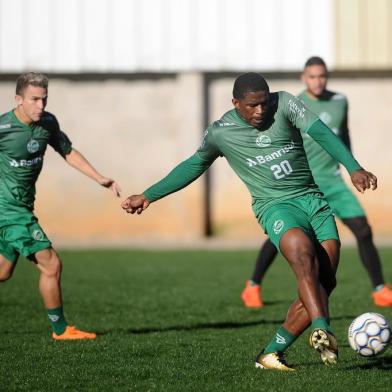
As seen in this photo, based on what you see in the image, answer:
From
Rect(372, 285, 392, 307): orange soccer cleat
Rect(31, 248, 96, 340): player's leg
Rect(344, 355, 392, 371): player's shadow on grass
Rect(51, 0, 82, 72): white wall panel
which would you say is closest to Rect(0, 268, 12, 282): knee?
Rect(31, 248, 96, 340): player's leg

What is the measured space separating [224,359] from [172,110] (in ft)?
43.8

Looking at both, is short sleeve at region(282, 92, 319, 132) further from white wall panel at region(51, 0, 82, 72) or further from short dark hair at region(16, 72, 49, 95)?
white wall panel at region(51, 0, 82, 72)

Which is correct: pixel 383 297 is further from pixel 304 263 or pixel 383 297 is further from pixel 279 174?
pixel 304 263

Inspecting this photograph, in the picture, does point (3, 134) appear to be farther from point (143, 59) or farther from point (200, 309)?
point (143, 59)

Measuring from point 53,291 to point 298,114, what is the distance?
291cm

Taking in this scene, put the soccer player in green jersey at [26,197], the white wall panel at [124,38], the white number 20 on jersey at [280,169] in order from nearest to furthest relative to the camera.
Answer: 1. the white number 20 on jersey at [280,169]
2. the soccer player in green jersey at [26,197]
3. the white wall panel at [124,38]

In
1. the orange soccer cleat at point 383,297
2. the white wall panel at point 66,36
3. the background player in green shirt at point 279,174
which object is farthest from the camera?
the white wall panel at point 66,36

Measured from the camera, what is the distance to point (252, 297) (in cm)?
1185

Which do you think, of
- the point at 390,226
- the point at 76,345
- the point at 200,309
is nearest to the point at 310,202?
the point at 76,345

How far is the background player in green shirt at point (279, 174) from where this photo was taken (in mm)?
7566

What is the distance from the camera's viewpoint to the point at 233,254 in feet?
58.9

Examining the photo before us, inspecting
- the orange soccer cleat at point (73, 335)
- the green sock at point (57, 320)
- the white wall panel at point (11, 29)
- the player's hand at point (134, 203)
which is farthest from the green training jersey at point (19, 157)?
the white wall panel at point (11, 29)

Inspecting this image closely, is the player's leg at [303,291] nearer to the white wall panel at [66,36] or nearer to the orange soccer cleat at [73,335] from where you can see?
the orange soccer cleat at [73,335]

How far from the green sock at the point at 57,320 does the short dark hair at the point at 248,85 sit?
111 inches
